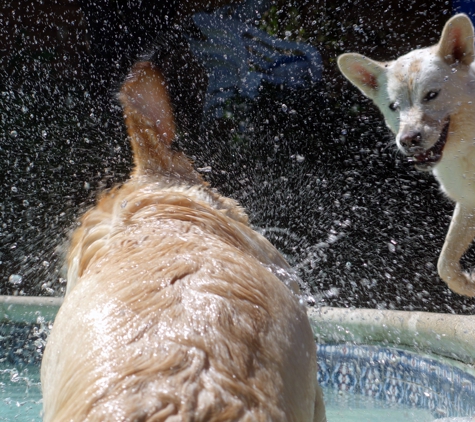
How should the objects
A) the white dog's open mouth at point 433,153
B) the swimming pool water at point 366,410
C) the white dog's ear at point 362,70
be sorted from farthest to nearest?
the white dog's ear at point 362,70, the white dog's open mouth at point 433,153, the swimming pool water at point 366,410

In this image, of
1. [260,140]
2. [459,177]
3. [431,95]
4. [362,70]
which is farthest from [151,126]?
[260,140]

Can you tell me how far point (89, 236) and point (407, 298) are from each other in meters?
4.67

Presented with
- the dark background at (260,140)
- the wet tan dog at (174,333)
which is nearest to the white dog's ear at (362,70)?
the dark background at (260,140)

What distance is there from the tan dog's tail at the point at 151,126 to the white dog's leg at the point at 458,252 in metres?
2.15

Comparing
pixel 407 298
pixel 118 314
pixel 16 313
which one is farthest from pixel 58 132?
pixel 118 314

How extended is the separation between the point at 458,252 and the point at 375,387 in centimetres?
114

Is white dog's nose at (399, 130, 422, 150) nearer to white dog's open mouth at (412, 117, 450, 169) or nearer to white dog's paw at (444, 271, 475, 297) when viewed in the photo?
white dog's open mouth at (412, 117, 450, 169)

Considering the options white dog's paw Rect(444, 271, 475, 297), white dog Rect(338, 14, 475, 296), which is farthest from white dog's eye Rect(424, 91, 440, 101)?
white dog's paw Rect(444, 271, 475, 297)

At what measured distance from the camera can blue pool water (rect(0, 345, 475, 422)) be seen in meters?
2.99

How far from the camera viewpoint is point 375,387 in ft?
11.0

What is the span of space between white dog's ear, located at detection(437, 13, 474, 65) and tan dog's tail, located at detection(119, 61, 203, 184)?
2.03 meters

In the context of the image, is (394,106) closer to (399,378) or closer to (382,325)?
(382,325)

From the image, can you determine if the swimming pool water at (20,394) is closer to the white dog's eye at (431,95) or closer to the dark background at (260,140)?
the dark background at (260,140)

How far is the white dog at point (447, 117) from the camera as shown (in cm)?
365
